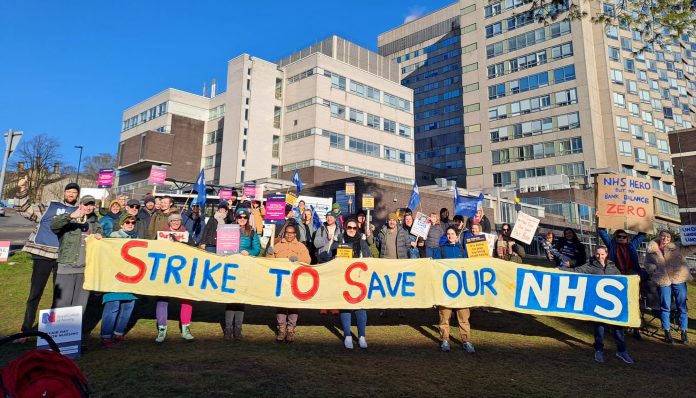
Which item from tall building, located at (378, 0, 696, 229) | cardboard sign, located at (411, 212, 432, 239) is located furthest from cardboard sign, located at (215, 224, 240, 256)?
tall building, located at (378, 0, 696, 229)

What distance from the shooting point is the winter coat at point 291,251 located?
7.52m

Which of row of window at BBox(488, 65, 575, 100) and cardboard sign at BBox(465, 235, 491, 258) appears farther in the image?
row of window at BBox(488, 65, 575, 100)

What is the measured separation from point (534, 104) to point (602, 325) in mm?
59675

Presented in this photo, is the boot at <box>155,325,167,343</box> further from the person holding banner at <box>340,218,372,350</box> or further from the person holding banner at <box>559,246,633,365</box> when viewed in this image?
the person holding banner at <box>559,246,633,365</box>

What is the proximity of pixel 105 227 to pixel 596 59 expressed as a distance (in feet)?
222

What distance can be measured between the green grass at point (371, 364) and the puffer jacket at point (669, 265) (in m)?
1.31

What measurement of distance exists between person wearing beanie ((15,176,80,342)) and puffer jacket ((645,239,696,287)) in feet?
36.4

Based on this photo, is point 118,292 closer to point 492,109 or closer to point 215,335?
point 215,335

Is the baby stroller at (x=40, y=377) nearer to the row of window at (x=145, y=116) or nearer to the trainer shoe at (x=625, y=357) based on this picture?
the trainer shoe at (x=625, y=357)

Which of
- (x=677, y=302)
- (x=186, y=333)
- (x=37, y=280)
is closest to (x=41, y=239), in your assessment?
(x=37, y=280)

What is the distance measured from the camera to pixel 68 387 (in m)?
2.71

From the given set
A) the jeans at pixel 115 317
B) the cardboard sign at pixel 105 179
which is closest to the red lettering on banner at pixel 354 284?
the jeans at pixel 115 317

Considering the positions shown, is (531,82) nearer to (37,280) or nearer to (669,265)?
(669,265)

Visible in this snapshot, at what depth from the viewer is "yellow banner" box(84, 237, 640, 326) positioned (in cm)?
687
